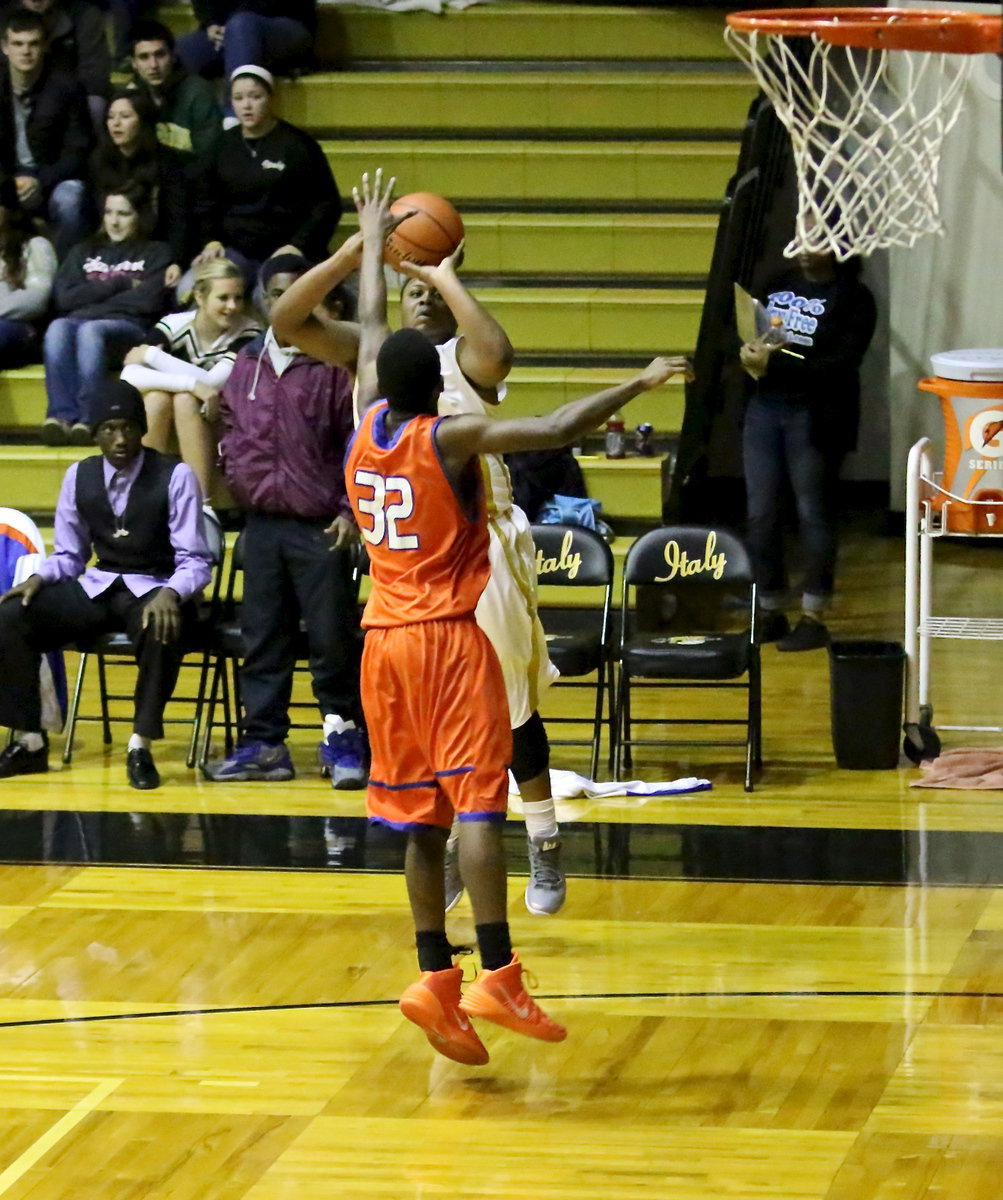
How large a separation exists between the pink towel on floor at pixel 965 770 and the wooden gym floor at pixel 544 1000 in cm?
8

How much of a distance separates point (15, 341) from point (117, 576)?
2826 mm

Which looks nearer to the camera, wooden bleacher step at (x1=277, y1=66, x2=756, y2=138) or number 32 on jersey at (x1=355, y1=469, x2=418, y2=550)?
number 32 on jersey at (x1=355, y1=469, x2=418, y2=550)

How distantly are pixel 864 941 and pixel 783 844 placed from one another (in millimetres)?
913

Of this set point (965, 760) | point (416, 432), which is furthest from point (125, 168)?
point (416, 432)

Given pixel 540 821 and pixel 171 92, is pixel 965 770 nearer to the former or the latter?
pixel 540 821

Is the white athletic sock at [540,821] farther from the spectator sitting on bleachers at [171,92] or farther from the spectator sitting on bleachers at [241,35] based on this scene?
the spectator sitting on bleachers at [241,35]

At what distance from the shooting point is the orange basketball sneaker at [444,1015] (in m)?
4.50

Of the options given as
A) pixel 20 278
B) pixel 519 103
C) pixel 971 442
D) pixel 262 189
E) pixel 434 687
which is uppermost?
pixel 519 103

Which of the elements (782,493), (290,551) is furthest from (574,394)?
(290,551)

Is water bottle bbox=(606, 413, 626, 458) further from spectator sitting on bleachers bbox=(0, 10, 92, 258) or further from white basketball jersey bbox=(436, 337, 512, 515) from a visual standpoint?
white basketball jersey bbox=(436, 337, 512, 515)

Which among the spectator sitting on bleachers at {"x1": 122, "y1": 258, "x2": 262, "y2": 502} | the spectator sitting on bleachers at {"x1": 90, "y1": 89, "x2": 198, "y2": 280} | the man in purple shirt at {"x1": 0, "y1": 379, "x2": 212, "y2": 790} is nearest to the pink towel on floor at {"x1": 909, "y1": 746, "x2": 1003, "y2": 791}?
the man in purple shirt at {"x1": 0, "y1": 379, "x2": 212, "y2": 790}

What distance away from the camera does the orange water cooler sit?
23.8ft

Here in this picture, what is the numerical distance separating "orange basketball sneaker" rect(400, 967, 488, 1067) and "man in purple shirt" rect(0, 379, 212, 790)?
9.25ft

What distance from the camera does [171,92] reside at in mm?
10367
